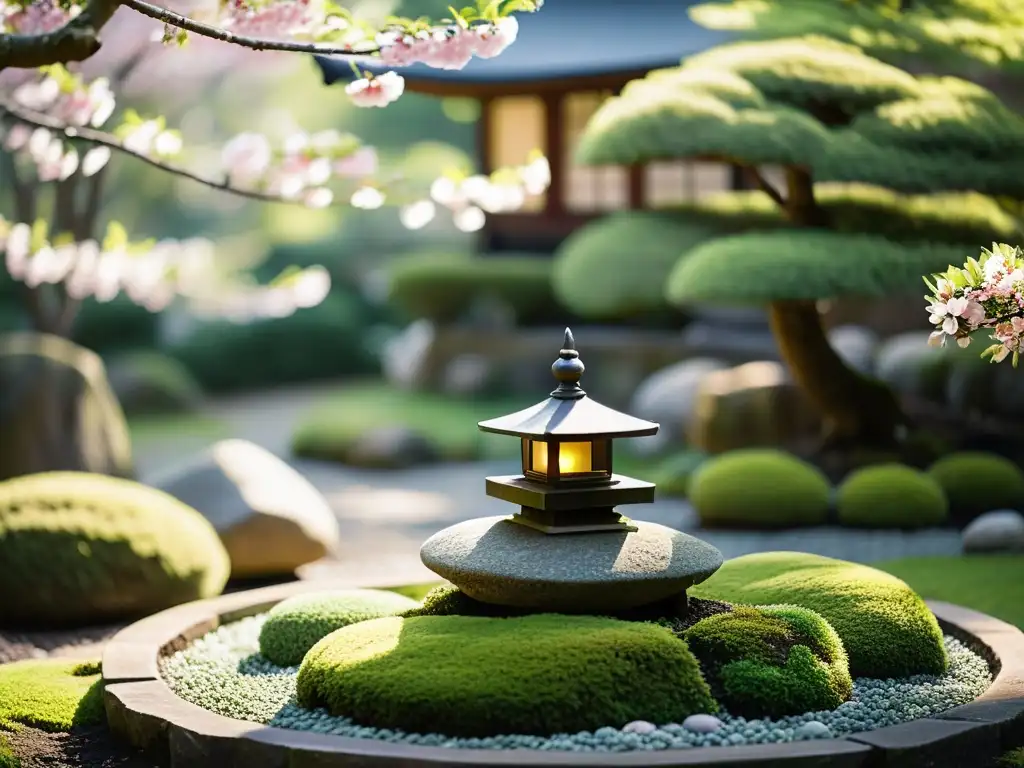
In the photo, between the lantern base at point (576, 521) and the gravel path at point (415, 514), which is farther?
the gravel path at point (415, 514)

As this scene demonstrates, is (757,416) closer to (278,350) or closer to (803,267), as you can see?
(803,267)

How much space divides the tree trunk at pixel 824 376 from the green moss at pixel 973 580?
2.23 m

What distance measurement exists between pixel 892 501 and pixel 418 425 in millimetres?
6767

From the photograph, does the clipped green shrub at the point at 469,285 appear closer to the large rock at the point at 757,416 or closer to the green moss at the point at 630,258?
the green moss at the point at 630,258

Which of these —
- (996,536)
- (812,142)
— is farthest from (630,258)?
(996,536)

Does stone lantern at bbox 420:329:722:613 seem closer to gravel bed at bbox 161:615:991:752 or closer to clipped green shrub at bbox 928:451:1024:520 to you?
gravel bed at bbox 161:615:991:752

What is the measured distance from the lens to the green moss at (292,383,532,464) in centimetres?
1441

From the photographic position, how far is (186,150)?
8781 mm

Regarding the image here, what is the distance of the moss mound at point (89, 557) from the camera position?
7.05 metres

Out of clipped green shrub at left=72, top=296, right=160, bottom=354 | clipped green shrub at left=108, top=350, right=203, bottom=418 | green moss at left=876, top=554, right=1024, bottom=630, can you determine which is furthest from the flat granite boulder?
clipped green shrub at left=72, top=296, right=160, bottom=354

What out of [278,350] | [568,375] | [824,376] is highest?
[568,375]

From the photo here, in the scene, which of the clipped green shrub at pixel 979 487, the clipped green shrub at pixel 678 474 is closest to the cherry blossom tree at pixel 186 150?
the clipped green shrub at pixel 678 474

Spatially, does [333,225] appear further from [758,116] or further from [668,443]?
[758,116]

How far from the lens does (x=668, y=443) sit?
13672 millimetres
